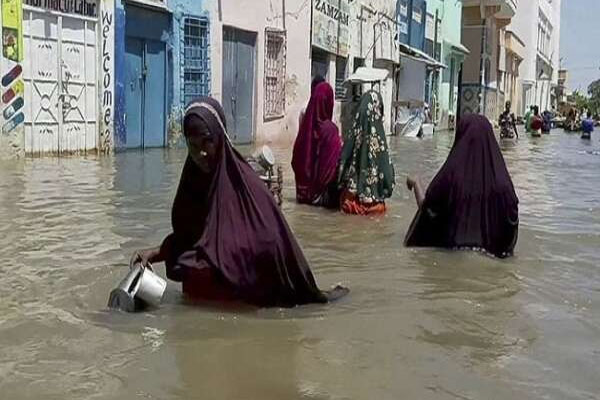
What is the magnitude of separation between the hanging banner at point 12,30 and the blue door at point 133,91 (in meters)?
2.97

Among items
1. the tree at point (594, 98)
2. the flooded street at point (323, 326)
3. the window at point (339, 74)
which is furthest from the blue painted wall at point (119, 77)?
the tree at point (594, 98)

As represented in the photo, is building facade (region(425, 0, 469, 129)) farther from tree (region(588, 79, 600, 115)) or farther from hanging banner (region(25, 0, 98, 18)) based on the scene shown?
tree (region(588, 79, 600, 115))

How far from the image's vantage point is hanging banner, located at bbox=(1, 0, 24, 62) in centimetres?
1166

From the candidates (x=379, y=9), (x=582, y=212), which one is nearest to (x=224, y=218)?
(x=582, y=212)

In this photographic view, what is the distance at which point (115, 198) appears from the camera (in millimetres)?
9086

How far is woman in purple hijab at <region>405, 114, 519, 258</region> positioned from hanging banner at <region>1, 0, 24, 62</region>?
24.4 ft

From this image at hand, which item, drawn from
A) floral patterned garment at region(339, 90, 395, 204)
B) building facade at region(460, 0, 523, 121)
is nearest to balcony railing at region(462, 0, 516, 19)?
building facade at region(460, 0, 523, 121)

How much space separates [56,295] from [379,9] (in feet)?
80.7

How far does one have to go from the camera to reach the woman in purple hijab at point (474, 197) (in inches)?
243

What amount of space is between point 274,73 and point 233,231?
1613 centimetres

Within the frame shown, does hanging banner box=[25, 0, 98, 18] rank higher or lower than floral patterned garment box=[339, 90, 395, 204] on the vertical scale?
higher

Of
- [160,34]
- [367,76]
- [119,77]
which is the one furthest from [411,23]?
[367,76]

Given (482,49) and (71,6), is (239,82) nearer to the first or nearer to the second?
(71,6)

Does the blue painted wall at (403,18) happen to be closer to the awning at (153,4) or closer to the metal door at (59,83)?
the awning at (153,4)
